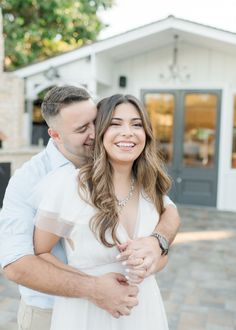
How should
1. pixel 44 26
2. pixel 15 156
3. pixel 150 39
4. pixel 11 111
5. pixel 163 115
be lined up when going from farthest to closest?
pixel 44 26 → pixel 163 115 → pixel 150 39 → pixel 11 111 → pixel 15 156

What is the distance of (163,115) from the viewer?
8305mm

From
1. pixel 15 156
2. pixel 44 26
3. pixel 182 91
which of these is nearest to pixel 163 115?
pixel 182 91

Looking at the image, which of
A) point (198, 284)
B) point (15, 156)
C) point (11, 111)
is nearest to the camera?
point (198, 284)

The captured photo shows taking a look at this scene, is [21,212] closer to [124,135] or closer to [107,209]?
[107,209]

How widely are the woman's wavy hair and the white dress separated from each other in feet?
0.11

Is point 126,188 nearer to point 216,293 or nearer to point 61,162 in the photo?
point 61,162

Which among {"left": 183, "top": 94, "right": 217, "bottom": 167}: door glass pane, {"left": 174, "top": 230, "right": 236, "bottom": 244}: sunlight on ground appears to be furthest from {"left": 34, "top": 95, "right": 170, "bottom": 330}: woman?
{"left": 183, "top": 94, "right": 217, "bottom": 167}: door glass pane

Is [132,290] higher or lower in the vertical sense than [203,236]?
higher

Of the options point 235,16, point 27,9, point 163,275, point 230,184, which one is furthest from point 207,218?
point 27,9

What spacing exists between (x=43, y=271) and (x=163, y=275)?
3350 mm

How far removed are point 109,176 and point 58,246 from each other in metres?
0.31

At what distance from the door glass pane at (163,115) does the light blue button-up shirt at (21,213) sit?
6962 millimetres

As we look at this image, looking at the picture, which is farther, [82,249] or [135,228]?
[135,228]

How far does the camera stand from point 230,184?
313 inches
